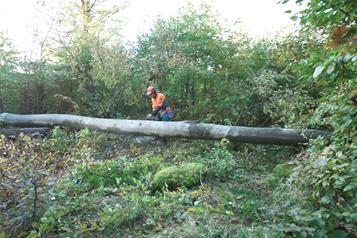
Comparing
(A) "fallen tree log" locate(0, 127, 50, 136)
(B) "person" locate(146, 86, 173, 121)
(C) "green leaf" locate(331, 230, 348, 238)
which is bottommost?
(C) "green leaf" locate(331, 230, 348, 238)

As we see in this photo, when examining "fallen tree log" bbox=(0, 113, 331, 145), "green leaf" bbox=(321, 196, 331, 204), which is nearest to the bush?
"fallen tree log" bbox=(0, 113, 331, 145)

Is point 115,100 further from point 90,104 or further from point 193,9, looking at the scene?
point 193,9

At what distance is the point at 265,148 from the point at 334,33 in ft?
20.1

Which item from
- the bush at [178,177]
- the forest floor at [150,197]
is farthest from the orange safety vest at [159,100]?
the bush at [178,177]

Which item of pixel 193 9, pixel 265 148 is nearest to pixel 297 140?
pixel 265 148

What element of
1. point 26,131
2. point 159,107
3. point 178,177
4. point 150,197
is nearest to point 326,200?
point 150,197

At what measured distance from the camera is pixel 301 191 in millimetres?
3828

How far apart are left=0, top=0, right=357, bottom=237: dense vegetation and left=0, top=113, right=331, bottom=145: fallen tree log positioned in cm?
30

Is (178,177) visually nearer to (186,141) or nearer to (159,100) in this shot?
(186,141)

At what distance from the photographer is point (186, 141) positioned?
912 centimetres

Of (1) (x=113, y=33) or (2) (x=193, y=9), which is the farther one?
(1) (x=113, y=33)

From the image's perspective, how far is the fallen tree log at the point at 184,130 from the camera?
7.56 metres

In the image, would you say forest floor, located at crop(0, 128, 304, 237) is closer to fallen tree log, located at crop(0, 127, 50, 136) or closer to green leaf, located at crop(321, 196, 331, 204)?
green leaf, located at crop(321, 196, 331, 204)

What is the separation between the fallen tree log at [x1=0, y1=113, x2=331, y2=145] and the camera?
7.56 m
